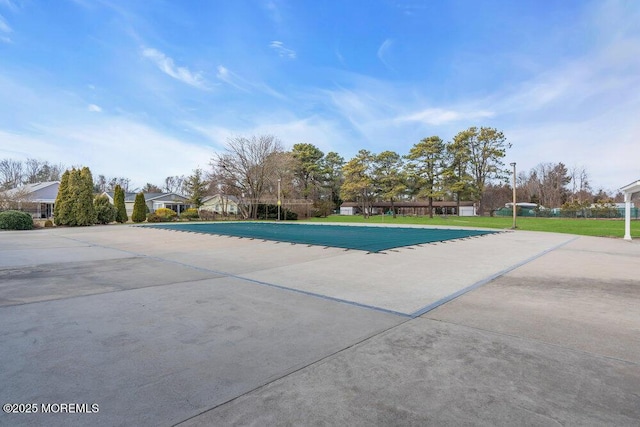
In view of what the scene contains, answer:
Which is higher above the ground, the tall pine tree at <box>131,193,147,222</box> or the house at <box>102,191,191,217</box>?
the house at <box>102,191,191,217</box>

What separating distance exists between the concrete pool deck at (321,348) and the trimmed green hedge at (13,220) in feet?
53.0

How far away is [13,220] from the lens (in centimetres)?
1719

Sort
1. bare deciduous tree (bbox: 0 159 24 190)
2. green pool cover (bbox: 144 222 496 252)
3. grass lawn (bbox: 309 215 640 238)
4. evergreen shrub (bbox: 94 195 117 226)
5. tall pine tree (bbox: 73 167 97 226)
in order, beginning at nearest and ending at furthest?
green pool cover (bbox: 144 222 496 252)
grass lawn (bbox: 309 215 640 238)
tall pine tree (bbox: 73 167 97 226)
evergreen shrub (bbox: 94 195 117 226)
bare deciduous tree (bbox: 0 159 24 190)

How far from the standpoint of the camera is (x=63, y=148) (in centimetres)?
2114

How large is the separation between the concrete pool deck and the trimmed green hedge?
1617 cm

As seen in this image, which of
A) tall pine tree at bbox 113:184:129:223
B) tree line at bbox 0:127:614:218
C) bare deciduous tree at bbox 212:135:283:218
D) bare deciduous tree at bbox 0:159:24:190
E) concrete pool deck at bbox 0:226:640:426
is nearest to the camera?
concrete pool deck at bbox 0:226:640:426

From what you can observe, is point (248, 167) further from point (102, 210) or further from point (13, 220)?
point (13, 220)

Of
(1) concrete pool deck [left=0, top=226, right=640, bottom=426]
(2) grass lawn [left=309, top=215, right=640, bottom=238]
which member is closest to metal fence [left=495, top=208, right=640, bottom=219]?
(2) grass lawn [left=309, top=215, right=640, bottom=238]

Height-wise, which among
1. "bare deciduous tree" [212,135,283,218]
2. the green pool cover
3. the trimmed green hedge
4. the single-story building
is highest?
"bare deciduous tree" [212,135,283,218]

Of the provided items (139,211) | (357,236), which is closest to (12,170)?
(139,211)

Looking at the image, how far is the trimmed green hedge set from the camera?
17.1 m

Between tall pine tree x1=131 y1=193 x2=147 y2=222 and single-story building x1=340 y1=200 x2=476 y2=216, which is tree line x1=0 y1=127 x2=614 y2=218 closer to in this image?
tall pine tree x1=131 y1=193 x2=147 y2=222

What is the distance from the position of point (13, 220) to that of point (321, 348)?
74.2ft

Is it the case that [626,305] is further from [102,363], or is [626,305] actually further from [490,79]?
[490,79]
